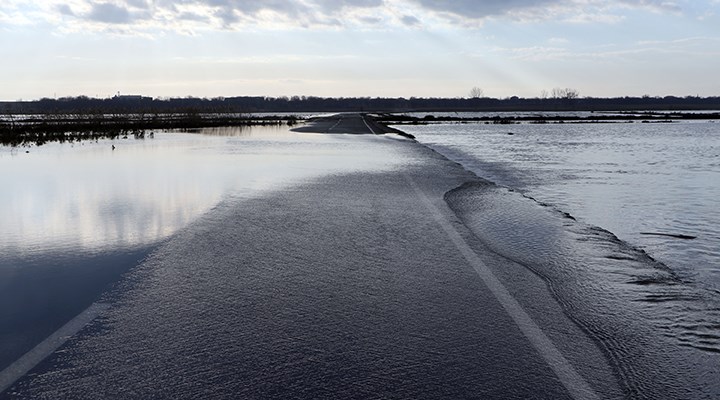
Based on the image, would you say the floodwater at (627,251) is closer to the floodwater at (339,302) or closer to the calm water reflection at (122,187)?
the floodwater at (339,302)

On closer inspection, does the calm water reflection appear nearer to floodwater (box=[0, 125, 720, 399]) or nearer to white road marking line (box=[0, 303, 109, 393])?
floodwater (box=[0, 125, 720, 399])

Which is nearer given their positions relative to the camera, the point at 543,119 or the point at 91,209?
the point at 91,209

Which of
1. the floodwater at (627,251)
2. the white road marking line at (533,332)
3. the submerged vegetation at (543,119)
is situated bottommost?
the floodwater at (627,251)

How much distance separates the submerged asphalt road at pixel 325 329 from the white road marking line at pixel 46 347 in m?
0.08

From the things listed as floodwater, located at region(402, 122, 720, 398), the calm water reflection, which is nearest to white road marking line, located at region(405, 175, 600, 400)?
floodwater, located at region(402, 122, 720, 398)

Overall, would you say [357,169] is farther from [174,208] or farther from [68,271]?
[68,271]

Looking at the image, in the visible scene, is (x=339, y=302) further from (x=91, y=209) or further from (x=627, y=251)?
(x=91, y=209)

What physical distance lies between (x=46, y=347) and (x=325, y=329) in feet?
7.23

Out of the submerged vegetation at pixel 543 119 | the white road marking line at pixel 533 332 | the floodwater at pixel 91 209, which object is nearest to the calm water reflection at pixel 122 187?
the floodwater at pixel 91 209

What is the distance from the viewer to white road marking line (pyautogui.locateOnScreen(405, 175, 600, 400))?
434cm

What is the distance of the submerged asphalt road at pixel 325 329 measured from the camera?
432 cm

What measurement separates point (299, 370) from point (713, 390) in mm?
2851

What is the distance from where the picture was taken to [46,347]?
503cm

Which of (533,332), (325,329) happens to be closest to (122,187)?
(325,329)
